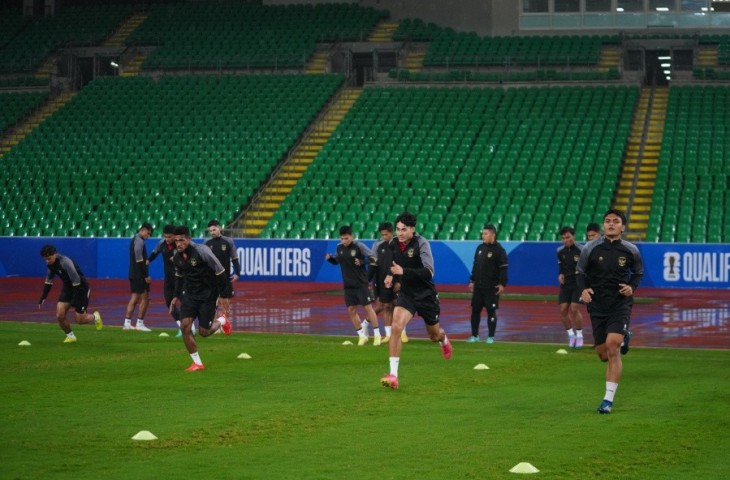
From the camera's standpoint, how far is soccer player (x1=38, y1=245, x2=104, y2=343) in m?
21.5

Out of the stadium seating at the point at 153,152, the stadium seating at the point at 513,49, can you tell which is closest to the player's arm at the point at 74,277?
the stadium seating at the point at 153,152

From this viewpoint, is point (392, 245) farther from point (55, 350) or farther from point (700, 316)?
point (700, 316)

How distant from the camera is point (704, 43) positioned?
49.0 m

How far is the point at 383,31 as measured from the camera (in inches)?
2120

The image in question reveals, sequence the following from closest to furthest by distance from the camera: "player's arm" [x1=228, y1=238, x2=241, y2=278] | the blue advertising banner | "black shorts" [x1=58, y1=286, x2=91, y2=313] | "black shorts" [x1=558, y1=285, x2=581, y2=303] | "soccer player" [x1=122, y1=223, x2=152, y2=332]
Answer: "black shorts" [x1=558, y1=285, x2=581, y2=303] → "black shorts" [x1=58, y1=286, x2=91, y2=313] → "player's arm" [x1=228, y1=238, x2=241, y2=278] → "soccer player" [x1=122, y1=223, x2=152, y2=332] → the blue advertising banner

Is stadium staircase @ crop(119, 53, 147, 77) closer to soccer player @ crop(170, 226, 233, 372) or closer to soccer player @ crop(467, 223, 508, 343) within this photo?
soccer player @ crop(467, 223, 508, 343)

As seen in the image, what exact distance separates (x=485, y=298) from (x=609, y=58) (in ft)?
97.0

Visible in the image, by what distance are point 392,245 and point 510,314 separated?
12177 mm

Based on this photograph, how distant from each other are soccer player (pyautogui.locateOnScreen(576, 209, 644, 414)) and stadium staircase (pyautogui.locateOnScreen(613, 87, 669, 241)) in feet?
77.4

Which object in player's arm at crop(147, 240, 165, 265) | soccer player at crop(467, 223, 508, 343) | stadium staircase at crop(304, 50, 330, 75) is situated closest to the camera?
soccer player at crop(467, 223, 508, 343)

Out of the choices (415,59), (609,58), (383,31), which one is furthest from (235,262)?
(383,31)

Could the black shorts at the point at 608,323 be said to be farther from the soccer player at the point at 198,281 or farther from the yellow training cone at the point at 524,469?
the soccer player at the point at 198,281

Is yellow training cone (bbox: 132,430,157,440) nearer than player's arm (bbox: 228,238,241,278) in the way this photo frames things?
Yes

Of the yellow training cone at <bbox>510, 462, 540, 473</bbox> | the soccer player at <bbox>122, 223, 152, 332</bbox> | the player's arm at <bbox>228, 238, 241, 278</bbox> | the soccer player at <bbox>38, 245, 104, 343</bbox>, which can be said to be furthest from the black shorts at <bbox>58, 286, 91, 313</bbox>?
the yellow training cone at <bbox>510, 462, 540, 473</bbox>
